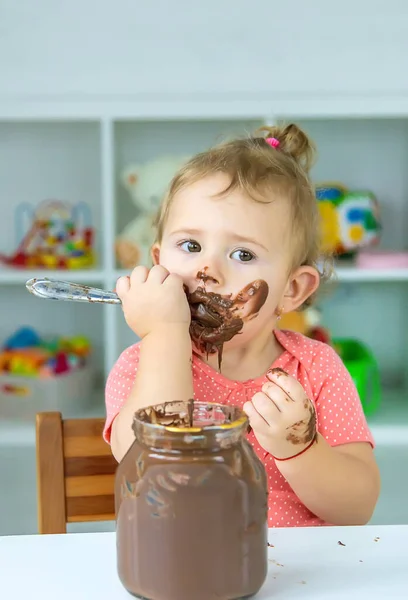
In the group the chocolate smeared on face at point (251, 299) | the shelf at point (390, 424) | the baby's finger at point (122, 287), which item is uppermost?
the baby's finger at point (122, 287)

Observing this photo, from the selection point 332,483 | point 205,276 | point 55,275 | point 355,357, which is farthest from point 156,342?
point 355,357

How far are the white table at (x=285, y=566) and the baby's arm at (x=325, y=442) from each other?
88mm

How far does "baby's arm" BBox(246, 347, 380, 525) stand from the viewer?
2.28 ft

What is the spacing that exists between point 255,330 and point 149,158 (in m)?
1.54

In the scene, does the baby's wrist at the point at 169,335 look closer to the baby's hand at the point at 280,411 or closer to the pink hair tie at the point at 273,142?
the baby's hand at the point at 280,411

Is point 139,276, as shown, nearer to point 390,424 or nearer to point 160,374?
point 160,374

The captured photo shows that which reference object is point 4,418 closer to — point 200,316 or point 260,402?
point 200,316

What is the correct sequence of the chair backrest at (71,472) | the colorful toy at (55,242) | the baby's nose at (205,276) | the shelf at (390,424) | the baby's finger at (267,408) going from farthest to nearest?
1. the colorful toy at (55,242)
2. the shelf at (390,424)
3. the chair backrest at (71,472)
4. the baby's nose at (205,276)
5. the baby's finger at (267,408)

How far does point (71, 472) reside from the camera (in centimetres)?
110

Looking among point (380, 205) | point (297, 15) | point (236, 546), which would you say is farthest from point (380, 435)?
point (236, 546)

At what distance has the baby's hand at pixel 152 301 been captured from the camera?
2.79 feet

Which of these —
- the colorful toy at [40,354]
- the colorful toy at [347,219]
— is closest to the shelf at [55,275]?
the colorful toy at [40,354]

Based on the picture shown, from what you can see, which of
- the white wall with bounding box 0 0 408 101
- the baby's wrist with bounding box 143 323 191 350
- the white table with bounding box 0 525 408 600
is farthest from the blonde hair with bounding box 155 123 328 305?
the white wall with bounding box 0 0 408 101

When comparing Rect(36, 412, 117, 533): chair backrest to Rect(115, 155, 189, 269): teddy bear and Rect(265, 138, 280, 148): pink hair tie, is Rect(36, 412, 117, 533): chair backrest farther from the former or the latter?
Rect(115, 155, 189, 269): teddy bear
